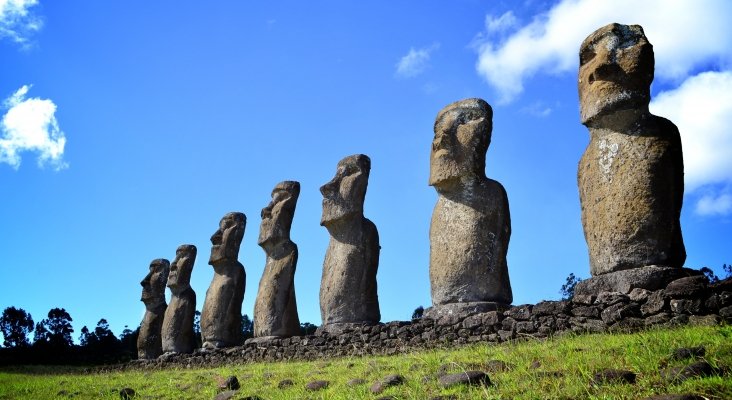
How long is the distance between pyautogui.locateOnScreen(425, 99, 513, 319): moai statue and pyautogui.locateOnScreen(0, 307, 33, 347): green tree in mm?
33956

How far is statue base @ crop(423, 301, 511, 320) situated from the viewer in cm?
1065

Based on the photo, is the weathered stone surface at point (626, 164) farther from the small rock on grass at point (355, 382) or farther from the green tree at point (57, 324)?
the green tree at point (57, 324)

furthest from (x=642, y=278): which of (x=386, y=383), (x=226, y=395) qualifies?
(x=226, y=395)

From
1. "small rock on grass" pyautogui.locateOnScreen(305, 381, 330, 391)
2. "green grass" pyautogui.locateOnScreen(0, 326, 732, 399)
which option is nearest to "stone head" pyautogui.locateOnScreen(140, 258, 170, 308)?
"green grass" pyautogui.locateOnScreen(0, 326, 732, 399)

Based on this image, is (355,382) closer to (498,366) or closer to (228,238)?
(498,366)

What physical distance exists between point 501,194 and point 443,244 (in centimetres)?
123

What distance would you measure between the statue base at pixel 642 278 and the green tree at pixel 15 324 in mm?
36883

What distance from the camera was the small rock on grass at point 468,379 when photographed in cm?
623

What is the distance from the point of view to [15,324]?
39844mm

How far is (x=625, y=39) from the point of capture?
403 inches

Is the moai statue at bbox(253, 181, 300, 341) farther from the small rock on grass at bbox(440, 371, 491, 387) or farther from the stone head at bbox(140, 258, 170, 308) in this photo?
the small rock on grass at bbox(440, 371, 491, 387)

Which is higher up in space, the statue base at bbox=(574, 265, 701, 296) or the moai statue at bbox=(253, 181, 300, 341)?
the moai statue at bbox=(253, 181, 300, 341)

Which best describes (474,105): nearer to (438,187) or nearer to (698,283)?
(438,187)

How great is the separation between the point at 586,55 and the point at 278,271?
8.12m
